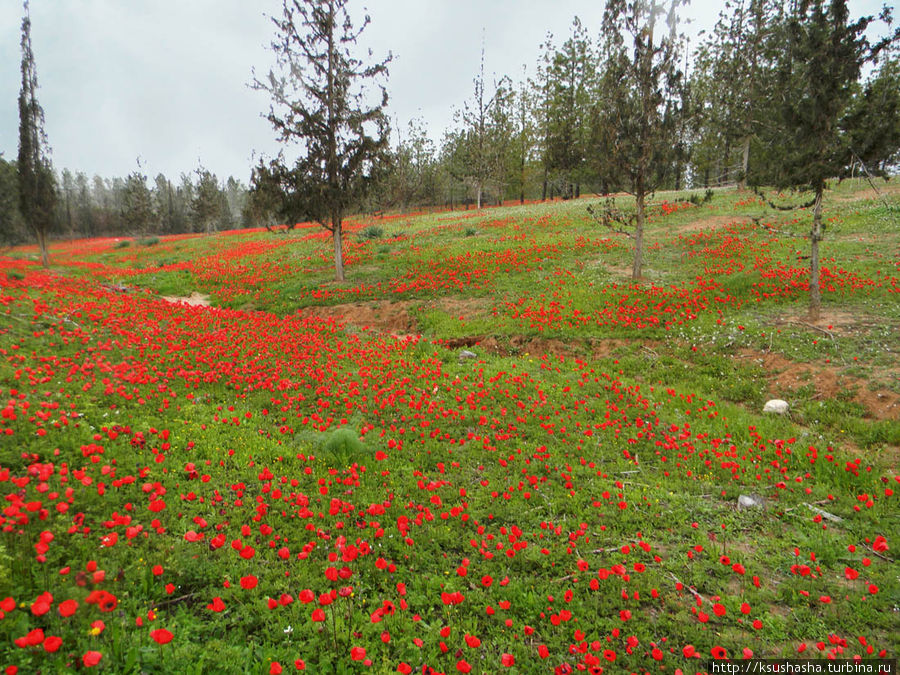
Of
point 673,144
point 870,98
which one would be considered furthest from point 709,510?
point 673,144

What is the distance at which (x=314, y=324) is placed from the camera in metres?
12.2

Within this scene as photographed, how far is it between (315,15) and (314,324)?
12746 mm

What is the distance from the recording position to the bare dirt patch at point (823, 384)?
7.18 metres

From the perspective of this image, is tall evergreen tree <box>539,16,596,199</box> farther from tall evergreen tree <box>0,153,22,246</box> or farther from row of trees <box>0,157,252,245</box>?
tall evergreen tree <box>0,153,22,246</box>

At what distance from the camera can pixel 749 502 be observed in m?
5.06

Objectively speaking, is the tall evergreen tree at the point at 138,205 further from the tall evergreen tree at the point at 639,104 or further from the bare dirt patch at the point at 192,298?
the tall evergreen tree at the point at 639,104

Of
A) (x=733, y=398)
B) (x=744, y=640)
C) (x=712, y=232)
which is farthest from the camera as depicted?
(x=712, y=232)

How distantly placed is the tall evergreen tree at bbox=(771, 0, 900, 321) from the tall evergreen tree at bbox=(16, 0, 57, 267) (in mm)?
32654

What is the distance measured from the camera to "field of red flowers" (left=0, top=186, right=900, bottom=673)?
121 inches

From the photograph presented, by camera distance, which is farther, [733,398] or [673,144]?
[673,144]

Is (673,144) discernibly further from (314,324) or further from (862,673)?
(862,673)

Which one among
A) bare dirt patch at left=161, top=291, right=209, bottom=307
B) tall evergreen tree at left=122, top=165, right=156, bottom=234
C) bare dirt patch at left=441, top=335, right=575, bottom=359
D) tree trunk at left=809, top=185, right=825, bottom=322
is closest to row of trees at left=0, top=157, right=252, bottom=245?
tall evergreen tree at left=122, top=165, right=156, bottom=234

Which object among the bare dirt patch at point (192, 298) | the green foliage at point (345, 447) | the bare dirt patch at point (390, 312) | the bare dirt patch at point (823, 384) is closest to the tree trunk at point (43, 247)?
the bare dirt patch at point (192, 298)

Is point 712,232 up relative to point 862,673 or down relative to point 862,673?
up
